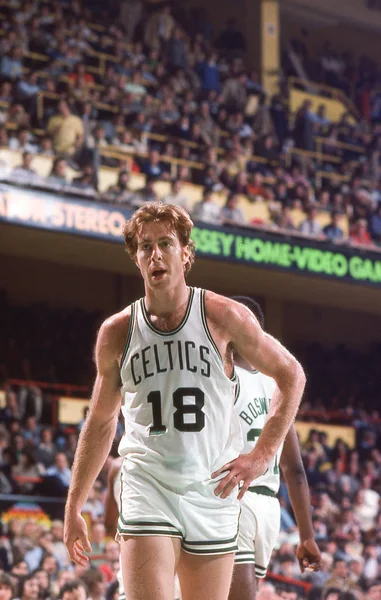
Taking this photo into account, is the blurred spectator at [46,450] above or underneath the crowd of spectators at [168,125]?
underneath

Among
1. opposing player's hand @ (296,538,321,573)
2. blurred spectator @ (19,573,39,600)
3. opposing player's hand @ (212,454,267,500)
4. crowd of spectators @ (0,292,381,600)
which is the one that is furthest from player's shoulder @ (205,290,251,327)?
blurred spectator @ (19,573,39,600)

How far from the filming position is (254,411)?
529cm

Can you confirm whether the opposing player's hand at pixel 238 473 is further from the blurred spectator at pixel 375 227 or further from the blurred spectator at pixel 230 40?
the blurred spectator at pixel 230 40

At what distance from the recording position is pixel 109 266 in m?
16.3

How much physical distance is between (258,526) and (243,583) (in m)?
0.35

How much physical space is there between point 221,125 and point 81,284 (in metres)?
3.93

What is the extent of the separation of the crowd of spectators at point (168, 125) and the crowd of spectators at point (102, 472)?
272 centimetres

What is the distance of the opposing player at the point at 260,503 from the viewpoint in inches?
195

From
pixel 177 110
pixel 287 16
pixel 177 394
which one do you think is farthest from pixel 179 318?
pixel 287 16

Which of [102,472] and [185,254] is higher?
[185,254]

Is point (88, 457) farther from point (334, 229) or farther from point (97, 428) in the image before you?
point (334, 229)

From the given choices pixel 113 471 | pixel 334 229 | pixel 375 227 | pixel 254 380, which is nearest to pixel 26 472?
pixel 113 471

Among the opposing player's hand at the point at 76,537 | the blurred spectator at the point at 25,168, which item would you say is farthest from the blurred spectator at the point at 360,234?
the opposing player's hand at the point at 76,537

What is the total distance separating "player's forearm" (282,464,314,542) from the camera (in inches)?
207
